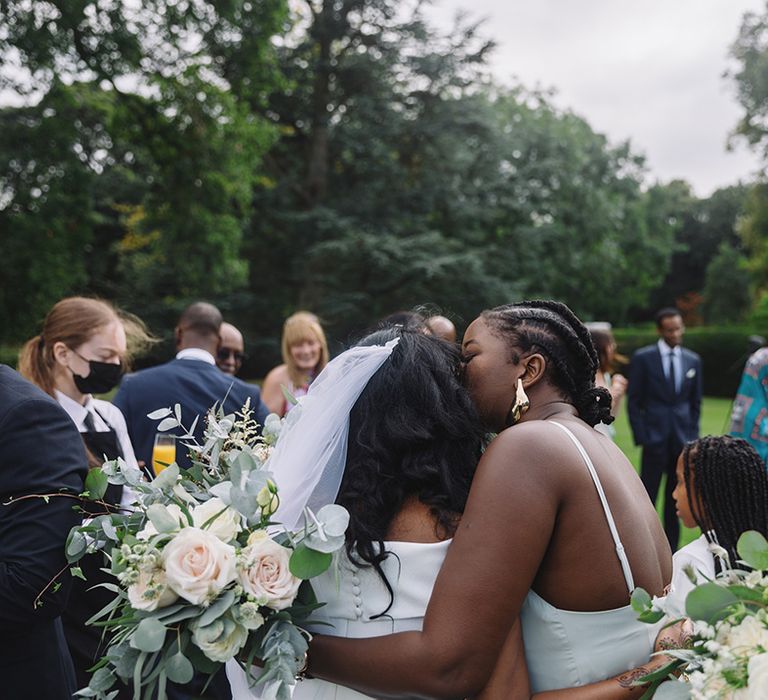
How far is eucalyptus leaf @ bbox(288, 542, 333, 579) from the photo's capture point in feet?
5.49

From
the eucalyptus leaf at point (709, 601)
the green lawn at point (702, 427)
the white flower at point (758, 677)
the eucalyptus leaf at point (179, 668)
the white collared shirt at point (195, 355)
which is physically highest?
the white collared shirt at point (195, 355)

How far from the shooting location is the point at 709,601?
4.66 feet

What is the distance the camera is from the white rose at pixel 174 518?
1791 mm

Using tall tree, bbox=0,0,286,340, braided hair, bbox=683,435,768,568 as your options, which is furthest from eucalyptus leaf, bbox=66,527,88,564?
tall tree, bbox=0,0,286,340

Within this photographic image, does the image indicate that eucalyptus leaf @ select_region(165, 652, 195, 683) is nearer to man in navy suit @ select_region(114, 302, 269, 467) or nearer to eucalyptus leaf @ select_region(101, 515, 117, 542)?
eucalyptus leaf @ select_region(101, 515, 117, 542)

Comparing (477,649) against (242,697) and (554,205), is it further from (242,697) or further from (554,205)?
(554,205)

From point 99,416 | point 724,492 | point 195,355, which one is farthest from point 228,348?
point 724,492

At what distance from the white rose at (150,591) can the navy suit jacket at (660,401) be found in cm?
736

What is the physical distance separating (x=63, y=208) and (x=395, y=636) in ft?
51.1

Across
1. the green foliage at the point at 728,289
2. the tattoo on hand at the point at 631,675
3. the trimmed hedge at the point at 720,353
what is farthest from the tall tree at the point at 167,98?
the green foliage at the point at 728,289

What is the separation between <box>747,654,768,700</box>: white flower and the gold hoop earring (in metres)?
0.85

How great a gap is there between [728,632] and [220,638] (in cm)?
107

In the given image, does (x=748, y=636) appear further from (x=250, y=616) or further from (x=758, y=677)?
(x=250, y=616)

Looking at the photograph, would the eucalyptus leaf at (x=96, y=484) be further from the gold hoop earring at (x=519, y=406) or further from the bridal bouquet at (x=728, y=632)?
the bridal bouquet at (x=728, y=632)
